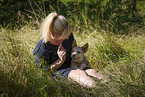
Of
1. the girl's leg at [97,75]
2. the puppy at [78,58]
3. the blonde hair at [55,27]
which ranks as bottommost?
the girl's leg at [97,75]

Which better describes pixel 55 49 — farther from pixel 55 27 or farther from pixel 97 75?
pixel 97 75

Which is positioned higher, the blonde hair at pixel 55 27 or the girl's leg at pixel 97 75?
the blonde hair at pixel 55 27

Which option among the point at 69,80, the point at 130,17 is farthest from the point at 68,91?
the point at 130,17

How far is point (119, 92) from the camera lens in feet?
6.47

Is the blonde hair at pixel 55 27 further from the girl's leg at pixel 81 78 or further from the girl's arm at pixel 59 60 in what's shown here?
the girl's leg at pixel 81 78

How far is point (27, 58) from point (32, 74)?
52 centimetres

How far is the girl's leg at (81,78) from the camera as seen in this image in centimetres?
237

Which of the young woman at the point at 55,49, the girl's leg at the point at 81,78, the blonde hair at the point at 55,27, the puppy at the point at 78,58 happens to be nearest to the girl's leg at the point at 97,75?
the young woman at the point at 55,49

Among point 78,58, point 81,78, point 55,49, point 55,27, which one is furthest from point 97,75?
point 55,27

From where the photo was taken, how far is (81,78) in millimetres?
2492

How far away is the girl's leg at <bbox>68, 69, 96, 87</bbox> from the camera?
237 cm

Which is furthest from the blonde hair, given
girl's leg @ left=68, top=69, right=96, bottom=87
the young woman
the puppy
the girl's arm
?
girl's leg @ left=68, top=69, right=96, bottom=87

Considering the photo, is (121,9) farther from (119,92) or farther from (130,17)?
(119,92)

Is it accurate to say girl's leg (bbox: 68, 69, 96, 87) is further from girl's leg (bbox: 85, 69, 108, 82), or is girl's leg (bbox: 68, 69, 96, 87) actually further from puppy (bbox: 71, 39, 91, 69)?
puppy (bbox: 71, 39, 91, 69)
